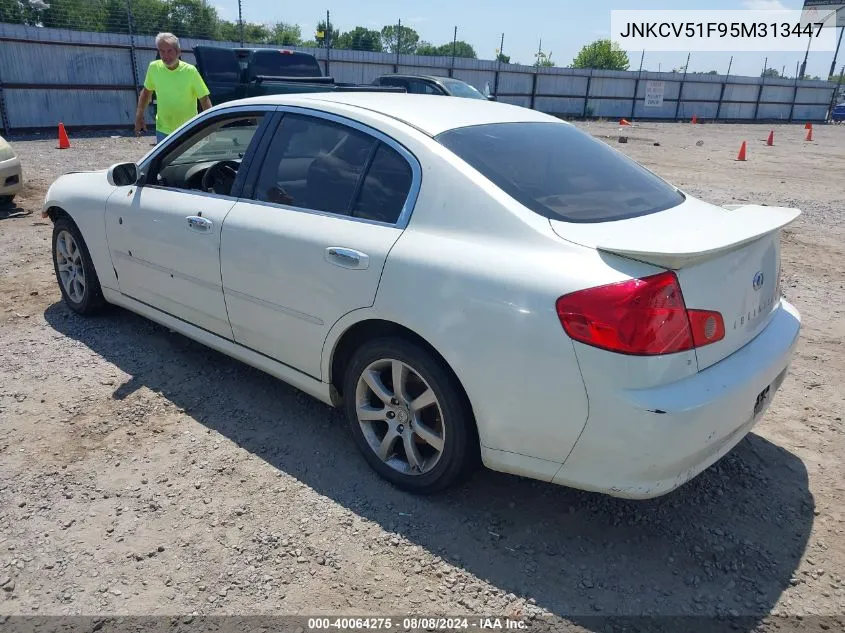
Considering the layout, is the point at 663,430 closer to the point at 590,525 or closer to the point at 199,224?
the point at 590,525

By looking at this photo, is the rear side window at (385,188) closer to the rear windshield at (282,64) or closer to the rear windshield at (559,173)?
the rear windshield at (559,173)

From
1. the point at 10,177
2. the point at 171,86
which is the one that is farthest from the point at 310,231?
the point at 10,177

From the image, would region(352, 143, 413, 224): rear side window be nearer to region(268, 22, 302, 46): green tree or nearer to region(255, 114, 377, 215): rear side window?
region(255, 114, 377, 215): rear side window

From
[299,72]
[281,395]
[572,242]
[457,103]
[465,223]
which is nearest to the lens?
[572,242]

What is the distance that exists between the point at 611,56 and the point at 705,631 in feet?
282

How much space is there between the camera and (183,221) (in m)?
3.69

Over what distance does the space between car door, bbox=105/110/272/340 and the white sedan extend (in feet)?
0.07

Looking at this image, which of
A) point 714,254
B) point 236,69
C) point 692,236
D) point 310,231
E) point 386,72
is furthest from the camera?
point 386,72

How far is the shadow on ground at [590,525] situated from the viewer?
2453 millimetres

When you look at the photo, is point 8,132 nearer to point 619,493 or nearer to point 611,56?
point 619,493

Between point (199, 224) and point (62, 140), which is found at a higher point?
point (199, 224)

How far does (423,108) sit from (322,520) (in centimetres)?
205

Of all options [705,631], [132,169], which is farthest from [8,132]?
[705,631]

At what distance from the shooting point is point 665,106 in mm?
37844
